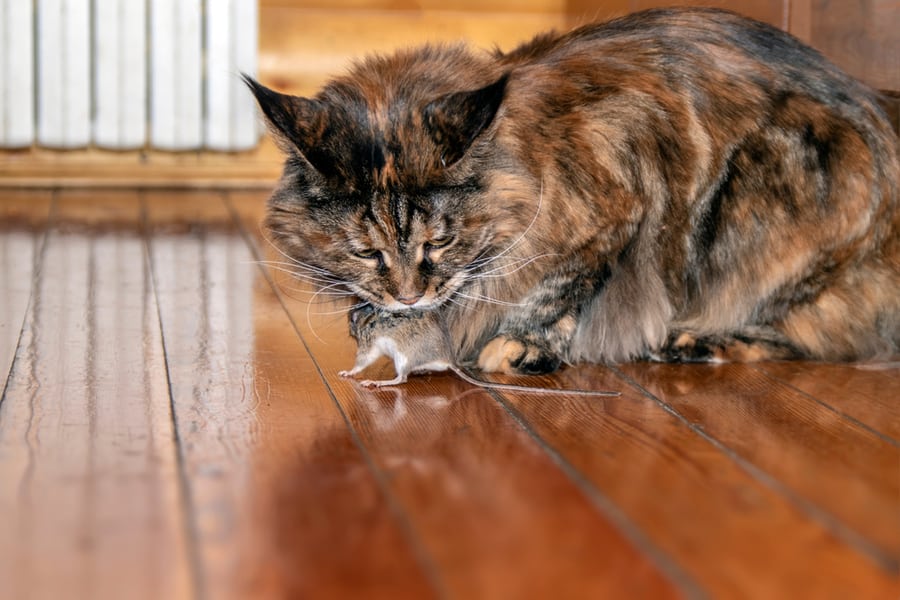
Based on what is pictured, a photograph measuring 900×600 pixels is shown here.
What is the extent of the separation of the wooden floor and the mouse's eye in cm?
28

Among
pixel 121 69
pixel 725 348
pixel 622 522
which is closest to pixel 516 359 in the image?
pixel 725 348

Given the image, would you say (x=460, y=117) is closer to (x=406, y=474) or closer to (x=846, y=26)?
(x=406, y=474)

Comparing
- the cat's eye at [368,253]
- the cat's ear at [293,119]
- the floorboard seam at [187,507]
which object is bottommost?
the floorboard seam at [187,507]

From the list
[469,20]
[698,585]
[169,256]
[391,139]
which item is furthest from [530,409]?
[469,20]

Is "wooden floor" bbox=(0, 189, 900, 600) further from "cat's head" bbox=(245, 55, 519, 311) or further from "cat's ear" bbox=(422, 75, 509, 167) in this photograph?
"cat's ear" bbox=(422, 75, 509, 167)

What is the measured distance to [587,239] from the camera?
2.26 metres

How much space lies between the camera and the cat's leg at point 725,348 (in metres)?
2.42

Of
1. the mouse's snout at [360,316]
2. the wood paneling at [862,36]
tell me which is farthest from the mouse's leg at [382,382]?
the wood paneling at [862,36]

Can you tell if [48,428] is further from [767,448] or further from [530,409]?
[767,448]

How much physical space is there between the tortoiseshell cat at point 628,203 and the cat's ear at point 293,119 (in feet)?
0.06

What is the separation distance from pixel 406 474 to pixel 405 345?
20.3 inches

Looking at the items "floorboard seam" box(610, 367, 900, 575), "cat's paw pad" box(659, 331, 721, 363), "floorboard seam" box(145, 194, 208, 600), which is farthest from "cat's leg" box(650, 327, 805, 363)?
"floorboard seam" box(145, 194, 208, 600)

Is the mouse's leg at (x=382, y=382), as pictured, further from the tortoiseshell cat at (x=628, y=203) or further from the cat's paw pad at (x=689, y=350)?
the cat's paw pad at (x=689, y=350)

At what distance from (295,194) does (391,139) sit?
0.23m
